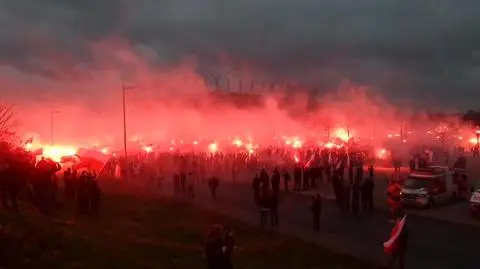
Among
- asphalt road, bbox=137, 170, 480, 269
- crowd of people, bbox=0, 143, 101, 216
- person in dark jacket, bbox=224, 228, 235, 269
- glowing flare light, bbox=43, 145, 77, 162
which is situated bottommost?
asphalt road, bbox=137, 170, 480, 269

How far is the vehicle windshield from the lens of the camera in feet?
84.1

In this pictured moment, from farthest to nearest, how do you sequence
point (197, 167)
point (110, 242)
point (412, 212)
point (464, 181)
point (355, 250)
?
point (197, 167), point (464, 181), point (412, 212), point (355, 250), point (110, 242)

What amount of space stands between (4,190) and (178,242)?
5.30 metres

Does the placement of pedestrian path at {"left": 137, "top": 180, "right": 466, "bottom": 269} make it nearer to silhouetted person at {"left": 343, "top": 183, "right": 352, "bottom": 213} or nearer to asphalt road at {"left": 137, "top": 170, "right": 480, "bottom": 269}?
asphalt road at {"left": 137, "top": 170, "right": 480, "bottom": 269}

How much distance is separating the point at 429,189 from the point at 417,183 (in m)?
0.65

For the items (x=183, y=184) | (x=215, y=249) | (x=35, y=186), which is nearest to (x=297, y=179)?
(x=183, y=184)

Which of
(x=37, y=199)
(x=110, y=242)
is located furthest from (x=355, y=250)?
(x=37, y=199)

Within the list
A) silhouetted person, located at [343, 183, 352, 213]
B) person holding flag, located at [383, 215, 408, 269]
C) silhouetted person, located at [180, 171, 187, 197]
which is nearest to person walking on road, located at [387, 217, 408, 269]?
person holding flag, located at [383, 215, 408, 269]

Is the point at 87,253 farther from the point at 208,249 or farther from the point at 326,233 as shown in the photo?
the point at 326,233

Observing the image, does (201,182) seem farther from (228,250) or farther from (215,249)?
(215,249)

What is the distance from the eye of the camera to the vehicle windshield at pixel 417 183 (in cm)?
2563

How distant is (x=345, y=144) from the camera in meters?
66.2

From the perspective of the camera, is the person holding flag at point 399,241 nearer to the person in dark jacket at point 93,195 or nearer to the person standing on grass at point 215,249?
the person standing on grass at point 215,249

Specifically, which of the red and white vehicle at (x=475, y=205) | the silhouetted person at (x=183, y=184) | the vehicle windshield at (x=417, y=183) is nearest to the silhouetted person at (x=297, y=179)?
the silhouetted person at (x=183, y=184)
